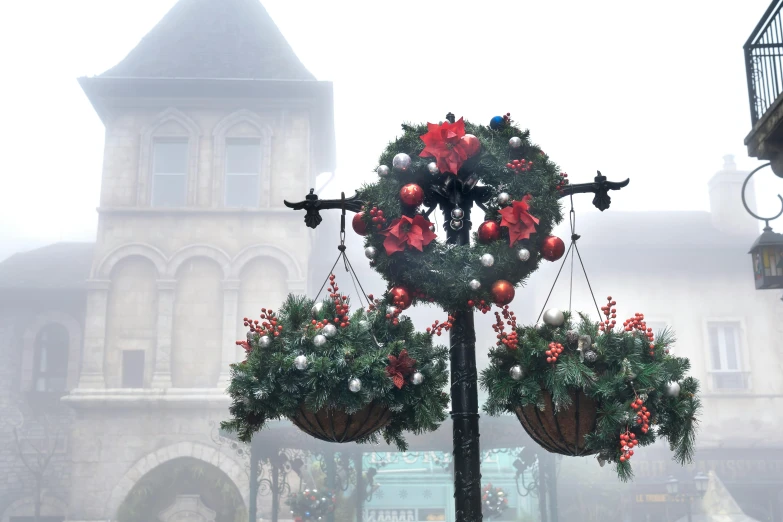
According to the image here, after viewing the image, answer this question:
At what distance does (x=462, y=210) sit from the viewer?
12.7 ft

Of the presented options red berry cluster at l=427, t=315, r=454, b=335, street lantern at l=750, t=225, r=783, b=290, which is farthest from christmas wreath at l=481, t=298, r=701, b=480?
street lantern at l=750, t=225, r=783, b=290

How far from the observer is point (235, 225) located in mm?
24453

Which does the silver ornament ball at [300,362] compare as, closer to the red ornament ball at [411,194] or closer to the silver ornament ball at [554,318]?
the red ornament ball at [411,194]

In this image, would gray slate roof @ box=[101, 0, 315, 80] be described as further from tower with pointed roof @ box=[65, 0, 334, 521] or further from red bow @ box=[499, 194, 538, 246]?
red bow @ box=[499, 194, 538, 246]

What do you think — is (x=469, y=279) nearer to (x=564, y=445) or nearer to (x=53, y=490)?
(x=564, y=445)

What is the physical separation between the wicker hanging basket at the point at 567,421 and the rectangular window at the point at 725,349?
1045 inches

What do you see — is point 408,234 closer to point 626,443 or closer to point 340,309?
point 340,309

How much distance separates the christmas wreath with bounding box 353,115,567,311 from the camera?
3.68 metres

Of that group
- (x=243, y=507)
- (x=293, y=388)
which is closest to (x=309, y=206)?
(x=293, y=388)

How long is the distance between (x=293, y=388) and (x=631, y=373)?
4.63 ft

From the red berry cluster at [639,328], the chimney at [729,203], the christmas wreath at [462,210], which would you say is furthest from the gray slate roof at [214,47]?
the red berry cluster at [639,328]

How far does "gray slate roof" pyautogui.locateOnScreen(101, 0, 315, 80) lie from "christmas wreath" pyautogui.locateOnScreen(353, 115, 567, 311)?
2199 cm

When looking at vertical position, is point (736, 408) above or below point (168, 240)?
below

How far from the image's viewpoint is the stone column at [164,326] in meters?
23.7
